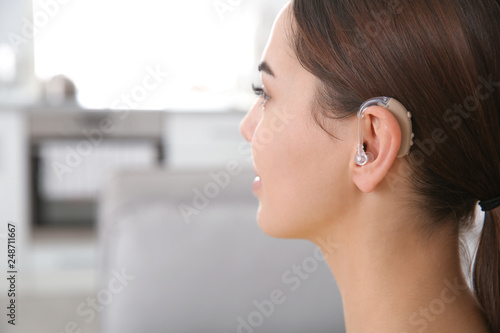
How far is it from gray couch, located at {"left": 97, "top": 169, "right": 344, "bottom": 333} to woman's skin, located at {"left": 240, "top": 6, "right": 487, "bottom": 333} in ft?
0.96

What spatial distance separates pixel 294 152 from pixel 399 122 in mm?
174

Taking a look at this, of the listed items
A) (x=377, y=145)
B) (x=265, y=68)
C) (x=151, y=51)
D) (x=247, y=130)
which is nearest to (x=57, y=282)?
(x=151, y=51)

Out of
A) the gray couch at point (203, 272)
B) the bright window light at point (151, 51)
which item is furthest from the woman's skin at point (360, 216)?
the bright window light at point (151, 51)

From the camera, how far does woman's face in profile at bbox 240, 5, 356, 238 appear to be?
829 mm

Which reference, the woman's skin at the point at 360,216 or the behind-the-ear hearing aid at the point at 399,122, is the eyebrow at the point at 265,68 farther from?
the behind-the-ear hearing aid at the point at 399,122

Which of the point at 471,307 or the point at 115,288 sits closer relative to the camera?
the point at 471,307

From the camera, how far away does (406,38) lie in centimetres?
73

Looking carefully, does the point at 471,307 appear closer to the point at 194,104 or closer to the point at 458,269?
the point at 458,269

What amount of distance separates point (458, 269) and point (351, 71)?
13.6 inches

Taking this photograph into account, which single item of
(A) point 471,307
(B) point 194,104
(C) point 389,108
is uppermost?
(B) point 194,104

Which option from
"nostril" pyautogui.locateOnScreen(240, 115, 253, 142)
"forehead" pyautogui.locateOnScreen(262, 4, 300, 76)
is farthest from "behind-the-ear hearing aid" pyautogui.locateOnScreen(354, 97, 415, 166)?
"nostril" pyautogui.locateOnScreen(240, 115, 253, 142)

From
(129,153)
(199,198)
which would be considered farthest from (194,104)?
(199,198)

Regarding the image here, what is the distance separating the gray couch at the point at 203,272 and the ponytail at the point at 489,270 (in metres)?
0.38

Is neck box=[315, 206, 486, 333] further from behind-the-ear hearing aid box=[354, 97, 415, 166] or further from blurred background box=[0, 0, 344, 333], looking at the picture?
blurred background box=[0, 0, 344, 333]
